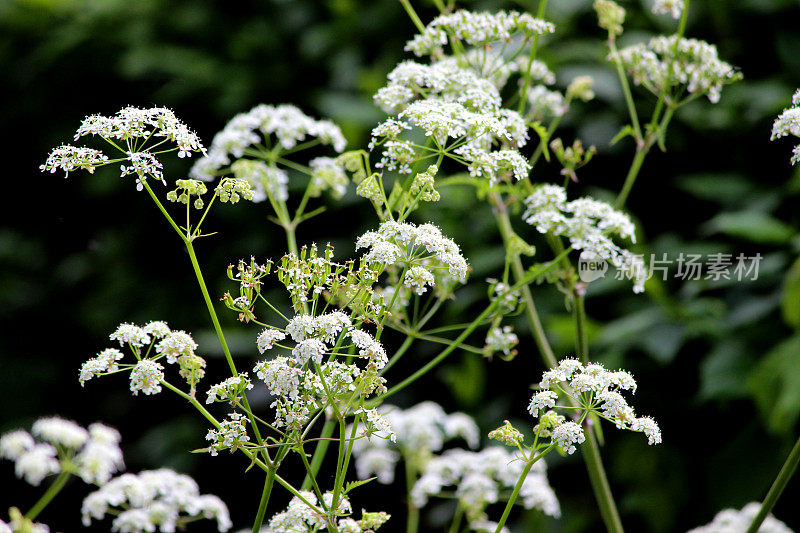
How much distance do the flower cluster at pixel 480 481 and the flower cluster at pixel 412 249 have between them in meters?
0.73

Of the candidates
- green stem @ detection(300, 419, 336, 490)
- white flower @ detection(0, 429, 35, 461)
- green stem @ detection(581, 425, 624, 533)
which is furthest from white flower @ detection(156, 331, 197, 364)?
green stem @ detection(581, 425, 624, 533)

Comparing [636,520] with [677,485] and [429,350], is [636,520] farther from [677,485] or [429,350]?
[429,350]

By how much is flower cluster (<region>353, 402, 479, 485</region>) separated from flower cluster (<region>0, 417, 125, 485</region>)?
943 mm

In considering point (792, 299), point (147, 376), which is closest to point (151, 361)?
point (147, 376)

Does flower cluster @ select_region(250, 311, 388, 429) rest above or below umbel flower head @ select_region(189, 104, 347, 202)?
below

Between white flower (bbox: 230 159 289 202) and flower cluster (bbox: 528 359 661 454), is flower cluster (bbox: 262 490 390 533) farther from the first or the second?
white flower (bbox: 230 159 289 202)

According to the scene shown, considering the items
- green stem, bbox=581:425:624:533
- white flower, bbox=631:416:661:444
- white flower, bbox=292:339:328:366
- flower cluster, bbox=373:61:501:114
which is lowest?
green stem, bbox=581:425:624:533

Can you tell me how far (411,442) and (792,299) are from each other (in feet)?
4.75

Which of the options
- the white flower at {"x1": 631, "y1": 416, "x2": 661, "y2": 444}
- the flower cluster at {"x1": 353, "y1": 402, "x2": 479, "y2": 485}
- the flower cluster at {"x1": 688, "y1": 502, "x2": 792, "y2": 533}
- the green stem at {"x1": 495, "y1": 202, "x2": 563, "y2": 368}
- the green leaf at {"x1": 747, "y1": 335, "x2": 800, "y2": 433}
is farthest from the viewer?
the green leaf at {"x1": 747, "y1": 335, "x2": 800, "y2": 433}

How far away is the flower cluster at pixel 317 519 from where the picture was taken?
1.12 meters

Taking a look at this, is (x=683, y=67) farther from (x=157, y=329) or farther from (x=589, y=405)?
(x=157, y=329)

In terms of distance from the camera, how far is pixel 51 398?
13.7 feet

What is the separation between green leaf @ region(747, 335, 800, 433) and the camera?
2590 mm

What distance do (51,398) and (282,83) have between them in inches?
80.1
